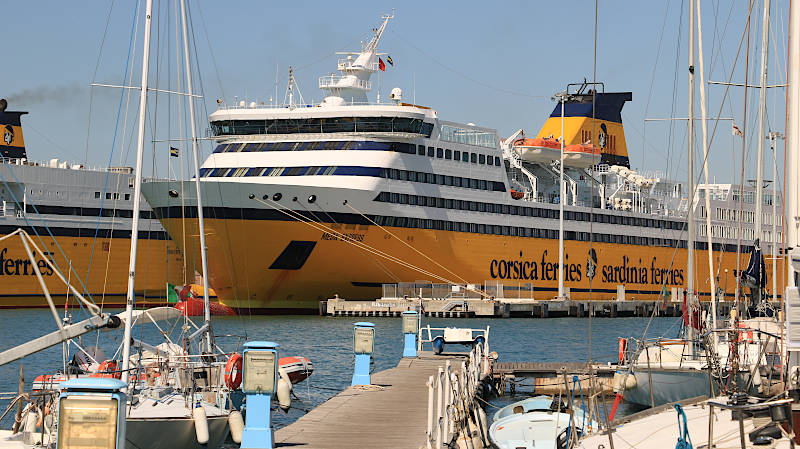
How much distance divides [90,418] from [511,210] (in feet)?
146

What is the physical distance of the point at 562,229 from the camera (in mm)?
52688

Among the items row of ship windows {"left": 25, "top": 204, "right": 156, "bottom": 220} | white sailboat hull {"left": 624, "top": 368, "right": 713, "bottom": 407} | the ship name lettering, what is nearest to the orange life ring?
white sailboat hull {"left": 624, "top": 368, "right": 713, "bottom": 407}

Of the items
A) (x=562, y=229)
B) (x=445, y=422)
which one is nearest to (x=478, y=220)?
(x=562, y=229)

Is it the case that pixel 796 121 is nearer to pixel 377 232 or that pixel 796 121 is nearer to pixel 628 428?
pixel 628 428

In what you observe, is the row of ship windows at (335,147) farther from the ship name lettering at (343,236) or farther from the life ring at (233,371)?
the life ring at (233,371)

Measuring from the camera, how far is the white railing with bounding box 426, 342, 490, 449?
39.5 ft

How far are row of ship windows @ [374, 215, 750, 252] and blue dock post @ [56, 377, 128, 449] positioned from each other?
109ft

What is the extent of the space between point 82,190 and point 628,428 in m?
44.3

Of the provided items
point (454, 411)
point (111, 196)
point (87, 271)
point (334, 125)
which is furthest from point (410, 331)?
point (111, 196)

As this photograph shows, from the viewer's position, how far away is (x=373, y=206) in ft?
148

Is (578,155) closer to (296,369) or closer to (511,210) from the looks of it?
(511,210)

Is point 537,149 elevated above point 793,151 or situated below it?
above

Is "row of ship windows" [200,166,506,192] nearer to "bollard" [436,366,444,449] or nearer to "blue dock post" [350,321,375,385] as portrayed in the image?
"blue dock post" [350,321,375,385]

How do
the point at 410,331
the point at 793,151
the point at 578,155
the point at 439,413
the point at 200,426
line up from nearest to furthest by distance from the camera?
→ the point at 793,151, the point at 439,413, the point at 200,426, the point at 410,331, the point at 578,155
